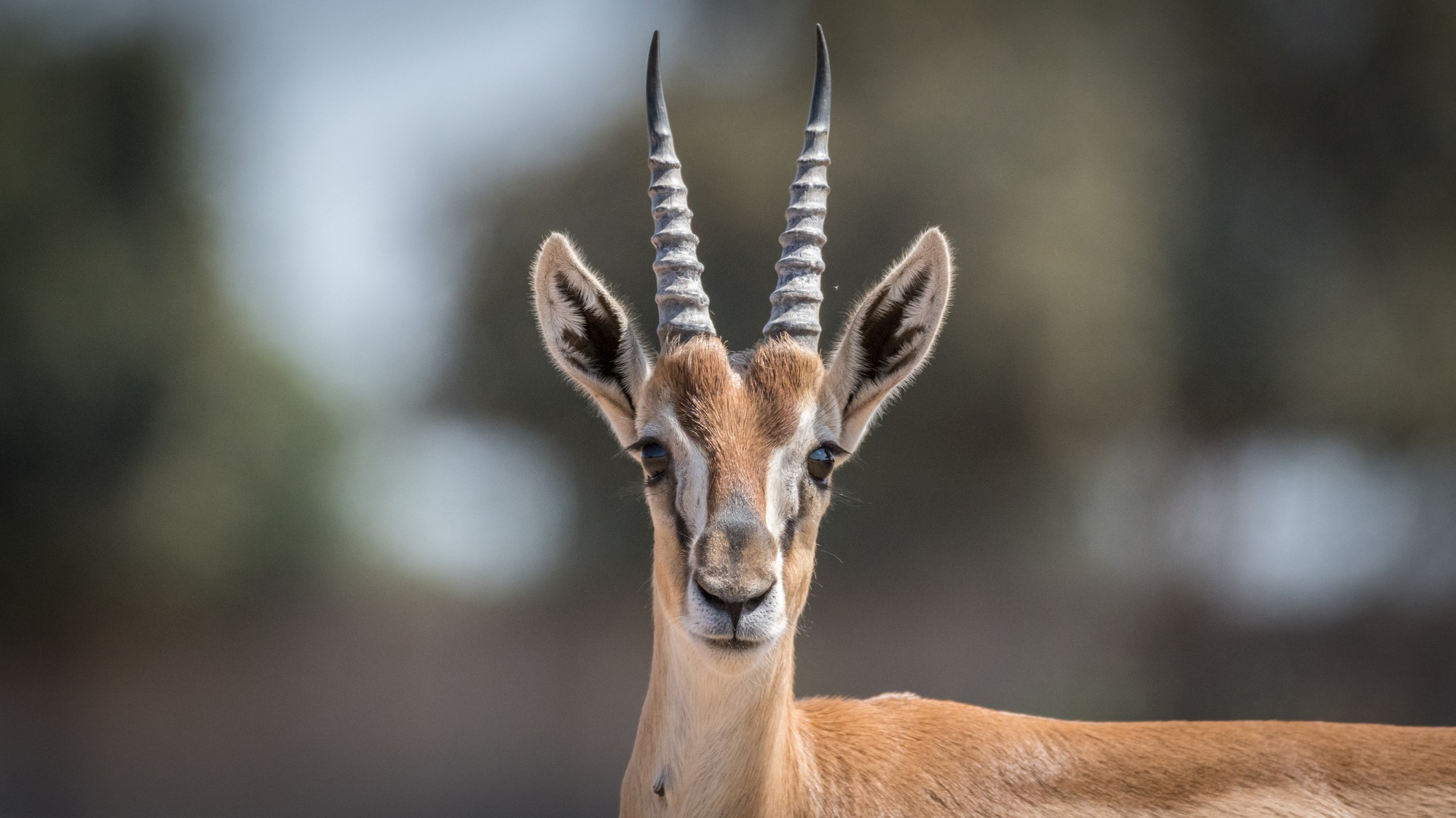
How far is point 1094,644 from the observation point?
6.09 meters

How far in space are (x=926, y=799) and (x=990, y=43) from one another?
6.11m

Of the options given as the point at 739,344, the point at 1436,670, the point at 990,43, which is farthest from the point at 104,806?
the point at 1436,670

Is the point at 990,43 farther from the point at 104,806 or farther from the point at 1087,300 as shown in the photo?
the point at 104,806

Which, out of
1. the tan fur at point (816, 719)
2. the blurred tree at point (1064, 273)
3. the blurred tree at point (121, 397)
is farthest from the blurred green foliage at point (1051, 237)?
the tan fur at point (816, 719)

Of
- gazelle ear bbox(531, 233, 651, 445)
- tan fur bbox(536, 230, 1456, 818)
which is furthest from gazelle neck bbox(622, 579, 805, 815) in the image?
gazelle ear bbox(531, 233, 651, 445)

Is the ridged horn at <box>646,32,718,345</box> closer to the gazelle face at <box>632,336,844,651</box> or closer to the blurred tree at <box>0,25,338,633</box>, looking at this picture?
the gazelle face at <box>632,336,844,651</box>

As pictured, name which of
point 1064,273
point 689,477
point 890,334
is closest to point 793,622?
point 689,477

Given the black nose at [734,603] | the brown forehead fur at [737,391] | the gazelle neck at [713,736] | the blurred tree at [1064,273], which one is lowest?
the gazelle neck at [713,736]

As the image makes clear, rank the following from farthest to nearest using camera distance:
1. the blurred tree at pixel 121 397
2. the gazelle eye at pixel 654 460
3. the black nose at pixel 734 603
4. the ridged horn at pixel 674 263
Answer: the blurred tree at pixel 121 397
the ridged horn at pixel 674 263
the gazelle eye at pixel 654 460
the black nose at pixel 734 603

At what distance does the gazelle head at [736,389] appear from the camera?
1617 millimetres

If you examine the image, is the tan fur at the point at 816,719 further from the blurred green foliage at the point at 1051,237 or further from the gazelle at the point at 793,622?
the blurred green foliage at the point at 1051,237

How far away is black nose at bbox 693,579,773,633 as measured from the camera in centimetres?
157

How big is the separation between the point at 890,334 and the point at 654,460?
61 cm

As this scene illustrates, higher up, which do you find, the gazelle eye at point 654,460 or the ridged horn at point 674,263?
the ridged horn at point 674,263
